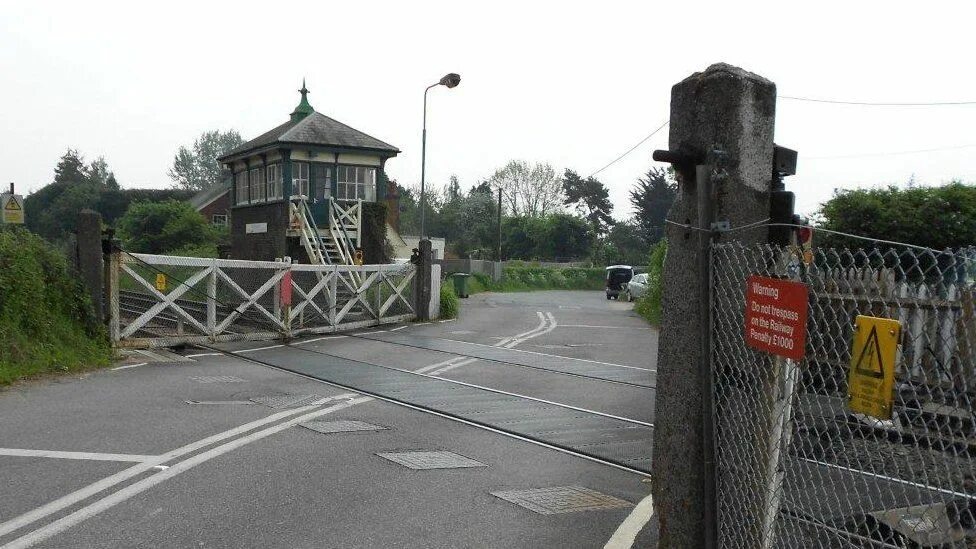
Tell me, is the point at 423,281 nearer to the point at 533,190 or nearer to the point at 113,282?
the point at 113,282

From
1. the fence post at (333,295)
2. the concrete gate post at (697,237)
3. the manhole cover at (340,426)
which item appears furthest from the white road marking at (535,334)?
the concrete gate post at (697,237)

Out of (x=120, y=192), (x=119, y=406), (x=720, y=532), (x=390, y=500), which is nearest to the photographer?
(x=720, y=532)

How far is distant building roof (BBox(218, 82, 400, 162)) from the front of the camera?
3175 cm

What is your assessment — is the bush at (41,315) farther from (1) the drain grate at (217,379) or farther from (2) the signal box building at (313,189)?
(2) the signal box building at (313,189)

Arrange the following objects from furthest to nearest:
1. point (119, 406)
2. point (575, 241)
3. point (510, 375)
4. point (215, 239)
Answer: point (575, 241), point (215, 239), point (510, 375), point (119, 406)

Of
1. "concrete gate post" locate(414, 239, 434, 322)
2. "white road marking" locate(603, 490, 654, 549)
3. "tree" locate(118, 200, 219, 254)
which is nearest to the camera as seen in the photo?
"white road marking" locate(603, 490, 654, 549)

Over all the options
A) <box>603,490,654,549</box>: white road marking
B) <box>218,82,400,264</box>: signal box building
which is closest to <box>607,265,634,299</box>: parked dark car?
<box>218,82,400,264</box>: signal box building

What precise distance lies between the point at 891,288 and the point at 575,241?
266 feet

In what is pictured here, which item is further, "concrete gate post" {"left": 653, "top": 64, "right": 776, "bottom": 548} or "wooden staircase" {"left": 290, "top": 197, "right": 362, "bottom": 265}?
"wooden staircase" {"left": 290, "top": 197, "right": 362, "bottom": 265}

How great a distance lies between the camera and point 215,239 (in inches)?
2445

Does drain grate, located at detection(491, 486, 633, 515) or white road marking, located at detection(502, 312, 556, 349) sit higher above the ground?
drain grate, located at detection(491, 486, 633, 515)

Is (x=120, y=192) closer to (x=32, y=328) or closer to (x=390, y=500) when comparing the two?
(x=32, y=328)

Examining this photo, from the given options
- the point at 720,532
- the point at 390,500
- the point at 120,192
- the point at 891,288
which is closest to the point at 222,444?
the point at 390,500

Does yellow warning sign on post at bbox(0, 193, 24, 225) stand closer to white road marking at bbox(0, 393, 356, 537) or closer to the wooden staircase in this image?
the wooden staircase
